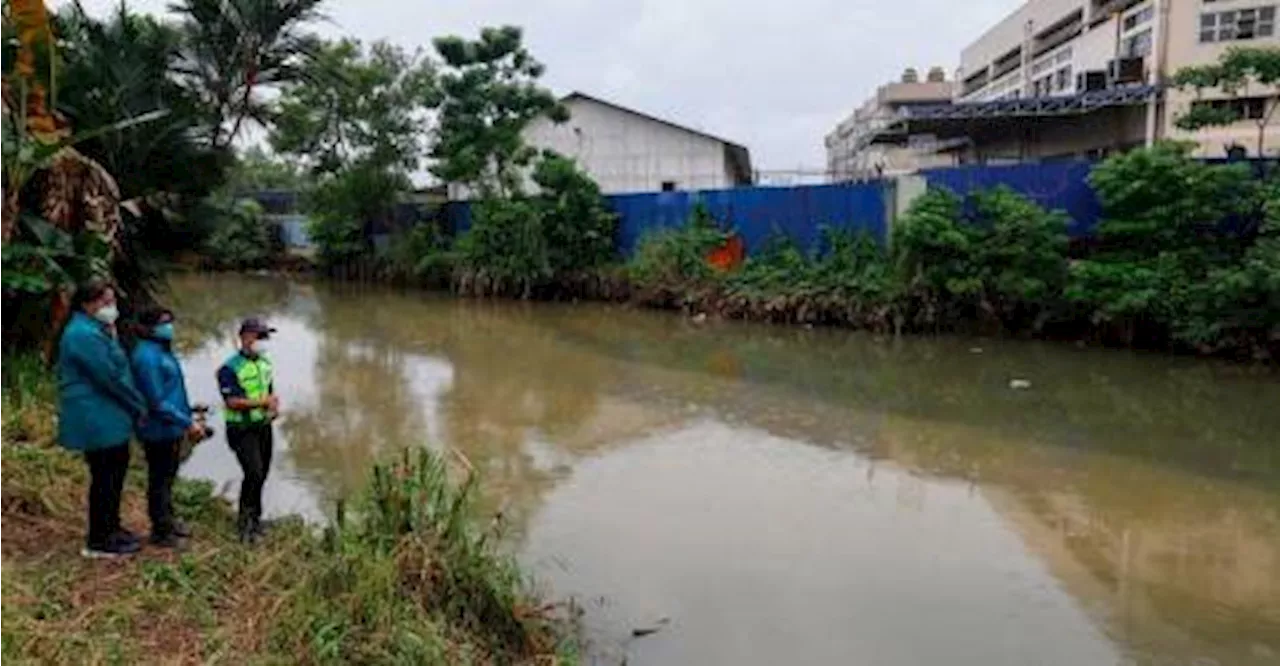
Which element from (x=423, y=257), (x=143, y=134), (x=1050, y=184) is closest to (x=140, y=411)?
(x=143, y=134)

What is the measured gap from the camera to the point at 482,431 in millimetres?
9391

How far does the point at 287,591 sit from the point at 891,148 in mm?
40695

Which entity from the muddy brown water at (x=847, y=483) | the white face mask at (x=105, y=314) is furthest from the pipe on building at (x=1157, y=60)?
the white face mask at (x=105, y=314)

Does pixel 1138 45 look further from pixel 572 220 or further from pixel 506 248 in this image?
pixel 506 248

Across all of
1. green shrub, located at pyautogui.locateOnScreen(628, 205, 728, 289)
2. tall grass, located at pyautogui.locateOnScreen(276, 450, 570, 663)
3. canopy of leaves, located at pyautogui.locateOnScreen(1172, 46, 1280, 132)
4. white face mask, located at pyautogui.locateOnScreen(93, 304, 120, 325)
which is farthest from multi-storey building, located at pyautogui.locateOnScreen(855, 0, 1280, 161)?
white face mask, located at pyautogui.locateOnScreen(93, 304, 120, 325)

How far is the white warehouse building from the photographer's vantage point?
28.8 metres

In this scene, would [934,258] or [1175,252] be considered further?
[934,258]

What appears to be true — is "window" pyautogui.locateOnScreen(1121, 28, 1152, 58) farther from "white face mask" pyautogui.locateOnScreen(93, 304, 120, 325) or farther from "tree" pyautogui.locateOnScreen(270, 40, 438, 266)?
"white face mask" pyautogui.locateOnScreen(93, 304, 120, 325)

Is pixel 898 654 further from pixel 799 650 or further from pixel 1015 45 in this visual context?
pixel 1015 45

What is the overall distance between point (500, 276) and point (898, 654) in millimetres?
18312

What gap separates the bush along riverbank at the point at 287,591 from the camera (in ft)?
12.3

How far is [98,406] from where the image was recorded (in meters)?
4.58

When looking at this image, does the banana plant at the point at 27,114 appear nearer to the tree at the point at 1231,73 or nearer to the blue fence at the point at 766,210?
the blue fence at the point at 766,210

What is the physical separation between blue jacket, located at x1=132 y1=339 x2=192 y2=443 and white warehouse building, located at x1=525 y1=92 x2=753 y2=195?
79.2 ft
